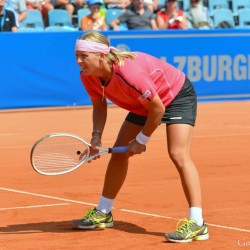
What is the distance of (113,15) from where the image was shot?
798 inches

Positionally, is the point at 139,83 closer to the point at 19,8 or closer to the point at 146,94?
the point at 146,94

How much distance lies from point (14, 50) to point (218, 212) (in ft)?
33.1

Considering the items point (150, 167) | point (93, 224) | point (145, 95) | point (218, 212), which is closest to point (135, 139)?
point (145, 95)

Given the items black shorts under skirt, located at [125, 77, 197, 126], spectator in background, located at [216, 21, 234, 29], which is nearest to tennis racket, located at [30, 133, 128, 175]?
black shorts under skirt, located at [125, 77, 197, 126]

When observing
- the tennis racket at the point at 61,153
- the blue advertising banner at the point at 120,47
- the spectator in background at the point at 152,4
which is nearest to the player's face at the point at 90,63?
the tennis racket at the point at 61,153

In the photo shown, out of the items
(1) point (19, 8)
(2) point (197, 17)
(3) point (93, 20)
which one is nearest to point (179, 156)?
(3) point (93, 20)

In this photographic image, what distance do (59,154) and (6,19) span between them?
11162 millimetres

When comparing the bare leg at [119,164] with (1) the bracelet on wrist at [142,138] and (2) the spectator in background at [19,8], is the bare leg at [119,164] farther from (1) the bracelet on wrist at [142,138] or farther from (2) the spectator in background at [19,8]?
(2) the spectator in background at [19,8]

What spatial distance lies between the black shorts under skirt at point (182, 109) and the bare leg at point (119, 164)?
4.0 inches

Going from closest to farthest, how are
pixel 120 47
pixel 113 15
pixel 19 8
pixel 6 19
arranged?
pixel 6 19 → pixel 120 47 → pixel 19 8 → pixel 113 15

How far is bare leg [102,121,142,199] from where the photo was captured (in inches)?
290

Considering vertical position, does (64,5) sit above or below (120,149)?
above

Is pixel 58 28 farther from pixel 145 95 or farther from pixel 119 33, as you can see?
pixel 145 95

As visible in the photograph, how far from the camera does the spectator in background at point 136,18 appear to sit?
63.4ft
